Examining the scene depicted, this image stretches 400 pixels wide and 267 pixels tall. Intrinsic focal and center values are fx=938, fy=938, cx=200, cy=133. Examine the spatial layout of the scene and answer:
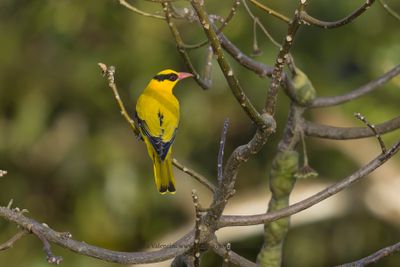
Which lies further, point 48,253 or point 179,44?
point 179,44

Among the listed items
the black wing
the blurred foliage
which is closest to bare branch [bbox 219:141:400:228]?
the black wing

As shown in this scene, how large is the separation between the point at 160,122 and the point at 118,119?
3151 millimetres

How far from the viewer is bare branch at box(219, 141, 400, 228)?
188 cm

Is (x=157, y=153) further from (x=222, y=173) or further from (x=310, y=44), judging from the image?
(x=310, y=44)

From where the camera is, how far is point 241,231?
17.5 feet

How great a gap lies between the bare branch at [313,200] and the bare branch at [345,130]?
43 cm

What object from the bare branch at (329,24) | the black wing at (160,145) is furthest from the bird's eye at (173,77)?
the bare branch at (329,24)

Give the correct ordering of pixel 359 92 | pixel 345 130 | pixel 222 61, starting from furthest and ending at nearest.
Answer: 1. pixel 359 92
2. pixel 345 130
3. pixel 222 61

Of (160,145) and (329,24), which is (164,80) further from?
(329,24)

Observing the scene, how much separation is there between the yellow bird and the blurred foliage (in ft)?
8.60

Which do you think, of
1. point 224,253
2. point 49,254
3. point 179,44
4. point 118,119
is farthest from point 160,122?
point 118,119

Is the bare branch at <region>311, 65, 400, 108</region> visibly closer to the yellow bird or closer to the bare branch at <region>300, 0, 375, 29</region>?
the yellow bird

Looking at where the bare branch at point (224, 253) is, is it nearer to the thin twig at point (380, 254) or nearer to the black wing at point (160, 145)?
the thin twig at point (380, 254)

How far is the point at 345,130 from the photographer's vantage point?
2451 mm
